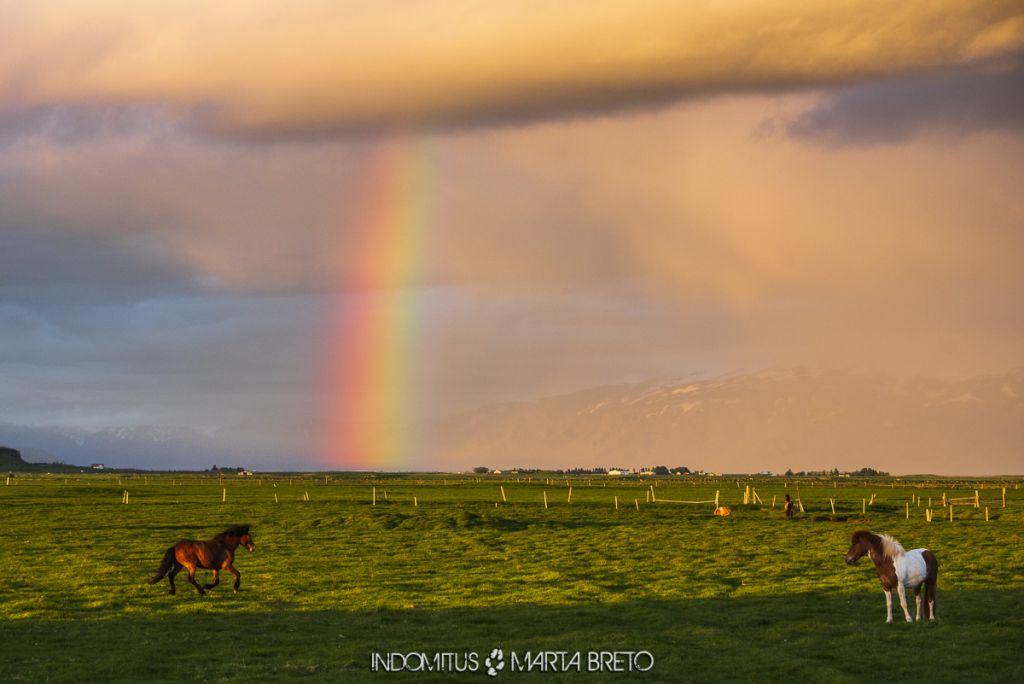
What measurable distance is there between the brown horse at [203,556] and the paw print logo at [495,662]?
42.0 ft

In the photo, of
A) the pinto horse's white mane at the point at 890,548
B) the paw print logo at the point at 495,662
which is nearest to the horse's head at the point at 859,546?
A: the pinto horse's white mane at the point at 890,548

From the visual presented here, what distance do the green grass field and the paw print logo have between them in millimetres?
207

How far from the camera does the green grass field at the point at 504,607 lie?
20.2 meters

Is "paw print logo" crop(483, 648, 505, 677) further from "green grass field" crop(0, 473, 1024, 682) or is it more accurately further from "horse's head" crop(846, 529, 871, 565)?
"horse's head" crop(846, 529, 871, 565)

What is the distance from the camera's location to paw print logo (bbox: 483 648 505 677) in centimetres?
1962

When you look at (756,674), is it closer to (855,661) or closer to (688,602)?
(855,661)

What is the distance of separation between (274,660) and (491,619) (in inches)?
300

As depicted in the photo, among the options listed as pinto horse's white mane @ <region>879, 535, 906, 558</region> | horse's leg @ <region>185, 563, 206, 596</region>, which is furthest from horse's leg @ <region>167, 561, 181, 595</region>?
pinto horse's white mane @ <region>879, 535, 906, 558</region>

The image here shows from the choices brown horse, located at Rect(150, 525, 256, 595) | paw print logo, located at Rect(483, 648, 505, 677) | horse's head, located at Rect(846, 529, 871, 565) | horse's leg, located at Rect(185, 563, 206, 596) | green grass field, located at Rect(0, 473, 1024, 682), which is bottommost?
green grass field, located at Rect(0, 473, 1024, 682)

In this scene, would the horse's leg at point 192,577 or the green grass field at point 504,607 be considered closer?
the green grass field at point 504,607

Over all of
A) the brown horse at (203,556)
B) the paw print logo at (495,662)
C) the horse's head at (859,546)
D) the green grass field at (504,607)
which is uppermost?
the horse's head at (859,546)

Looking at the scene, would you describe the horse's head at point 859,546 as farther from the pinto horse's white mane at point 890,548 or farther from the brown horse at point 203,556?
the brown horse at point 203,556

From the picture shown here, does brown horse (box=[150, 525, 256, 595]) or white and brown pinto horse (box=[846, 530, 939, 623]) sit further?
brown horse (box=[150, 525, 256, 595])

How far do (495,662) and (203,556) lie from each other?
1421cm
